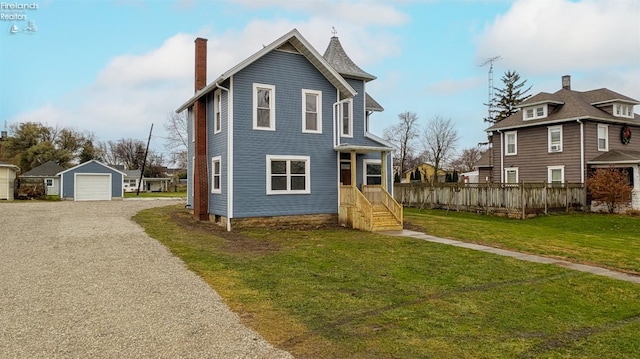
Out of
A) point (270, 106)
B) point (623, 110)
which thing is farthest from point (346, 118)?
point (623, 110)

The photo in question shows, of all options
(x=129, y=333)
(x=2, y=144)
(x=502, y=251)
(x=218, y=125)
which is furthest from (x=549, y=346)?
(x=2, y=144)

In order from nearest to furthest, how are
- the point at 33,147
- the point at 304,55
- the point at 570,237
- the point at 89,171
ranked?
1. the point at 570,237
2. the point at 304,55
3. the point at 89,171
4. the point at 33,147

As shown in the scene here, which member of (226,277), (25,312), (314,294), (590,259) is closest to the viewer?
(25,312)

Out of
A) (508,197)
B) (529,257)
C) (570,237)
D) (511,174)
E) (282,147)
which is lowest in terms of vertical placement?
(570,237)

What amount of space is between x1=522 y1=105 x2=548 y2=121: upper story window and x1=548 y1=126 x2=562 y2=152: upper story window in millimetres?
1254

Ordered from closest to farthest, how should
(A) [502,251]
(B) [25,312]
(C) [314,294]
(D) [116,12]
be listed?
(B) [25,312]
(C) [314,294]
(A) [502,251]
(D) [116,12]

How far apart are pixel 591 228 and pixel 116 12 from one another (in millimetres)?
21737

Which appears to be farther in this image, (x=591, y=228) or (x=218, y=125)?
(x=591, y=228)

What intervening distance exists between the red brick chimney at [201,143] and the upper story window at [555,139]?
21038 mm

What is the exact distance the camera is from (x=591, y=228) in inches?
729

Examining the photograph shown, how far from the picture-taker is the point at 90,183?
35.8 metres

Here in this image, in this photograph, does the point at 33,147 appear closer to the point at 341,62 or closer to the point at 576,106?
the point at 341,62

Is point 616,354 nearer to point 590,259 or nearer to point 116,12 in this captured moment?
point 590,259

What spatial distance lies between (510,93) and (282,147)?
4310 centimetres
